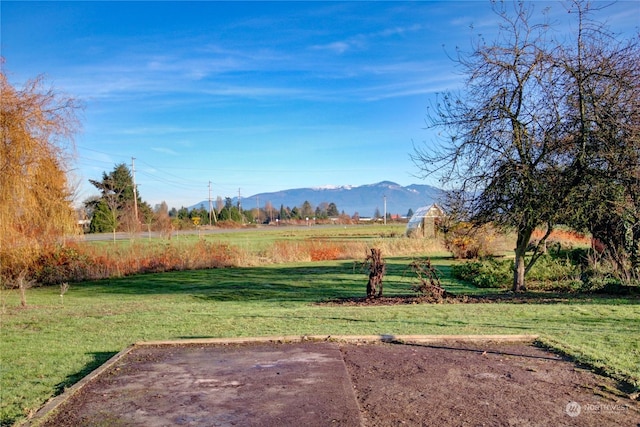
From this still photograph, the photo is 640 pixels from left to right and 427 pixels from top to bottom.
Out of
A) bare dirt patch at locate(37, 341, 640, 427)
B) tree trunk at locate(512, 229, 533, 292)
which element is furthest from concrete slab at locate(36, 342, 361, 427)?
tree trunk at locate(512, 229, 533, 292)

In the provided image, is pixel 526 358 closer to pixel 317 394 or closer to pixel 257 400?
pixel 317 394

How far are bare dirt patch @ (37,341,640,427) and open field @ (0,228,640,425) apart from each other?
1.87 ft

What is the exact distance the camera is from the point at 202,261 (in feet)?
79.5

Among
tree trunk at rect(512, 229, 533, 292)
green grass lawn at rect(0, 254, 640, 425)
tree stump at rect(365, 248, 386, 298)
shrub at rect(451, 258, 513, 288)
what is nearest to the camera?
green grass lawn at rect(0, 254, 640, 425)

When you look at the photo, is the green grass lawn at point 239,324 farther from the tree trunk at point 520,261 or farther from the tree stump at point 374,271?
the tree trunk at point 520,261

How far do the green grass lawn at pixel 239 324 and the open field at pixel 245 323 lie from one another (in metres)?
0.02

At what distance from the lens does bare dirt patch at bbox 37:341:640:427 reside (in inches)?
169

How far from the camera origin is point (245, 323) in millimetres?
9234

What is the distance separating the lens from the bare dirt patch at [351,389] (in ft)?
14.1

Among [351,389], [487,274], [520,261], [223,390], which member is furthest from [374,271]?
[223,390]

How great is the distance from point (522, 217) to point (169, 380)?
31.1ft

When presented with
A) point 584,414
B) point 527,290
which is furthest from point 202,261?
point 584,414

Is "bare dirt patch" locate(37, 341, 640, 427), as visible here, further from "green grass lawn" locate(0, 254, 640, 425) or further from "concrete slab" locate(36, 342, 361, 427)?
"green grass lawn" locate(0, 254, 640, 425)

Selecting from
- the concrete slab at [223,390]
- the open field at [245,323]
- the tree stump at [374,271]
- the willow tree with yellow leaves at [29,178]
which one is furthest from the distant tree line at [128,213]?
the concrete slab at [223,390]
